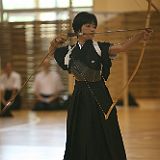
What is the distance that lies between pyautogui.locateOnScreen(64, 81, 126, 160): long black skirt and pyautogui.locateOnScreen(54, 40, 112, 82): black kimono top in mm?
46

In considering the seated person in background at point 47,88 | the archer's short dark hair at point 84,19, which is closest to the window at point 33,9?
the seated person in background at point 47,88

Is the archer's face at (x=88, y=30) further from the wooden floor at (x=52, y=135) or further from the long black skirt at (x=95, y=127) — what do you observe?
the wooden floor at (x=52, y=135)


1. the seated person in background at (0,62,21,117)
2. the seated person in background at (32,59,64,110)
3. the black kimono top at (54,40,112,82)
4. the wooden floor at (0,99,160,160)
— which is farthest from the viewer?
the seated person in background at (32,59,64,110)

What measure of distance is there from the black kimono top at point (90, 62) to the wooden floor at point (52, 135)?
3.87ft

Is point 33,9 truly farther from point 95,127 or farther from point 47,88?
point 95,127

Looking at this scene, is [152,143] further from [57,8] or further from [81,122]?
[57,8]

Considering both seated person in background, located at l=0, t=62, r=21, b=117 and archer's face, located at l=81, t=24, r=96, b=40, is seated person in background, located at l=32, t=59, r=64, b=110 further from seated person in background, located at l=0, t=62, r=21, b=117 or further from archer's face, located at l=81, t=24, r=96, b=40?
archer's face, located at l=81, t=24, r=96, b=40

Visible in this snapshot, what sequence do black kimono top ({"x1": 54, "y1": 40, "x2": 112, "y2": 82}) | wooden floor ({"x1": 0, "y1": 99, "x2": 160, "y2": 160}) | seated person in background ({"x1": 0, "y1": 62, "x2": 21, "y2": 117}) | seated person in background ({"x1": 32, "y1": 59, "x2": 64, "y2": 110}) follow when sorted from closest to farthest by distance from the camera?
1. black kimono top ({"x1": 54, "y1": 40, "x2": 112, "y2": 82})
2. wooden floor ({"x1": 0, "y1": 99, "x2": 160, "y2": 160})
3. seated person in background ({"x1": 0, "y1": 62, "x2": 21, "y2": 117})
4. seated person in background ({"x1": 32, "y1": 59, "x2": 64, "y2": 110})

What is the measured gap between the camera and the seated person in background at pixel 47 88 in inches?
335

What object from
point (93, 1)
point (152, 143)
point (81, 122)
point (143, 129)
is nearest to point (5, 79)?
point (93, 1)

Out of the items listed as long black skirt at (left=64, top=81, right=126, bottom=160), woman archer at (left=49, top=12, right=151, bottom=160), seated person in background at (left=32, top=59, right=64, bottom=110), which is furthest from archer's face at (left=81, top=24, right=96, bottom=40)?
seated person in background at (left=32, top=59, right=64, bottom=110)

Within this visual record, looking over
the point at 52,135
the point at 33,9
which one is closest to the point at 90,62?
the point at 52,135

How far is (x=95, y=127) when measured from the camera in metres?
2.78

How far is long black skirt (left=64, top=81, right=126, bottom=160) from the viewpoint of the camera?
2756mm
